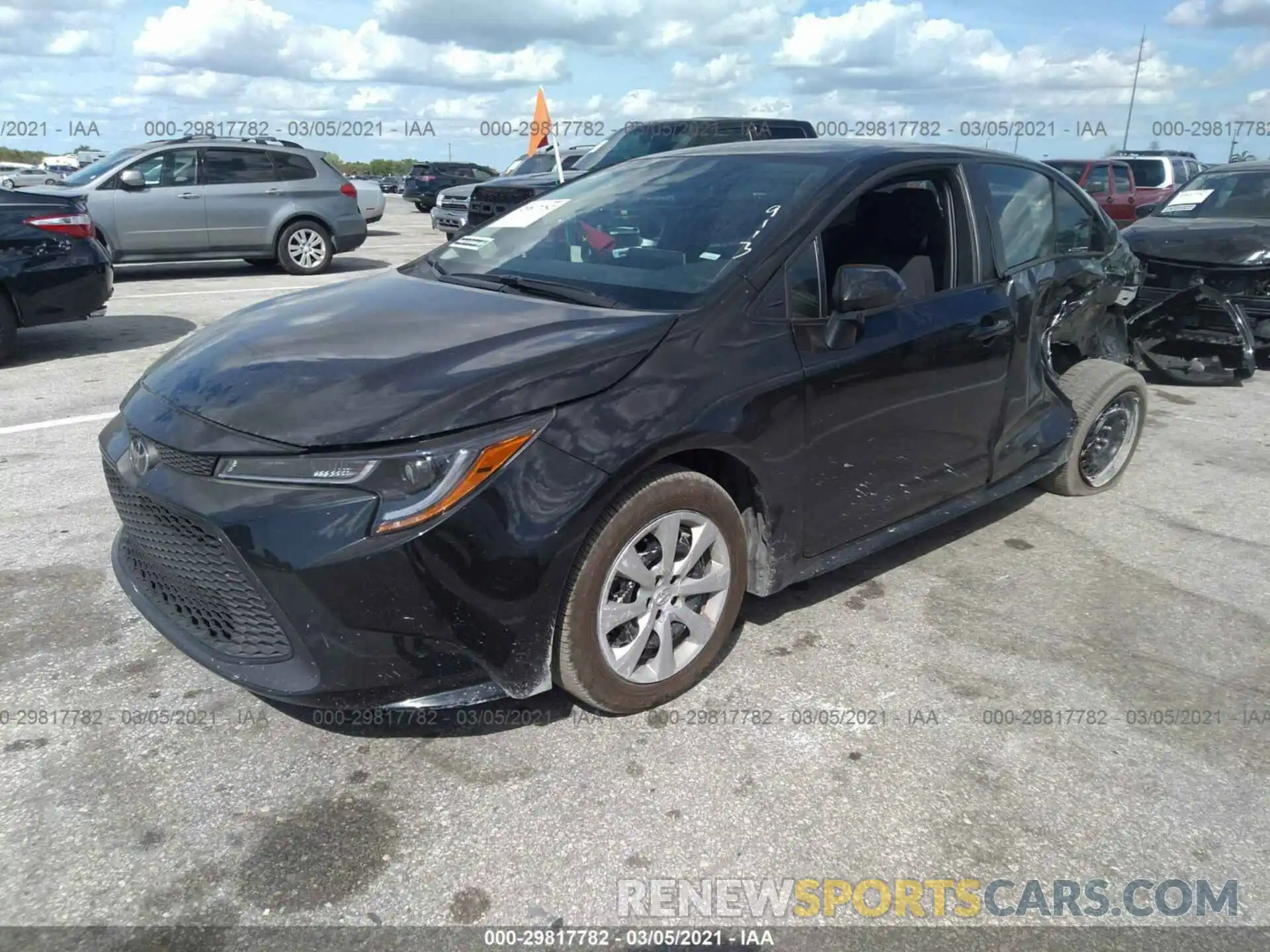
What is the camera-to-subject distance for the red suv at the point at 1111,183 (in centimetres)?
1681

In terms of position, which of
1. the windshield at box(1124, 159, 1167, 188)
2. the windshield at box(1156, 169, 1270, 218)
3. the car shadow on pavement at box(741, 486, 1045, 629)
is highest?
the windshield at box(1124, 159, 1167, 188)

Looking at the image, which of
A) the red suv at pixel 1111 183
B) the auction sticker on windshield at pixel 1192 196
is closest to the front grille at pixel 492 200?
the auction sticker on windshield at pixel 1192 196

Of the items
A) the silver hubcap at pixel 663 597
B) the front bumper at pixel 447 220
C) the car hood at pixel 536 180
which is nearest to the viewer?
the silver hubcap at pixel 663 597

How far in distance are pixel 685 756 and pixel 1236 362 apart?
20.7 feet

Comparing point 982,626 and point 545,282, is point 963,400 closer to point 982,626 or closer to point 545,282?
point 982,626

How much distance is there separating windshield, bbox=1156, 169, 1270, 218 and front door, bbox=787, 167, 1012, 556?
613cm

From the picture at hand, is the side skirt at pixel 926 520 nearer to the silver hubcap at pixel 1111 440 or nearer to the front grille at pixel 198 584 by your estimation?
the silver hubcap at pixel 1111 440

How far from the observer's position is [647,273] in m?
3.27

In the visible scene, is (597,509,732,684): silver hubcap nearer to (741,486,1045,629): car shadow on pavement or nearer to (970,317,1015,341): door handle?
(741,486,1045,629): car shadow on pavement

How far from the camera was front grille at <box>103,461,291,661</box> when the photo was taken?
8.27 feet

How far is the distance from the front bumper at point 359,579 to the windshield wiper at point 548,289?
819mm

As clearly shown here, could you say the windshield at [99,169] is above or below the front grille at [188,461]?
above

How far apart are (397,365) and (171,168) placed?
1094cm

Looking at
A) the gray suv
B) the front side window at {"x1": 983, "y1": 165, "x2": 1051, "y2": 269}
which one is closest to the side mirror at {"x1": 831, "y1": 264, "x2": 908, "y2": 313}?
the front side window at {"x1": 983, "y1": 165, "x2": 1051, "y2": 269}
